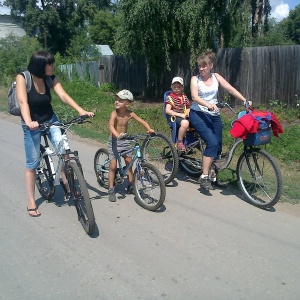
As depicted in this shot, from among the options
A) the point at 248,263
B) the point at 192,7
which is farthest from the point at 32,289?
the point at 192,7

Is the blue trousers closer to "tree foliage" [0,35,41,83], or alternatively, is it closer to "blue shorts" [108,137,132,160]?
"blue shorts" [108,137,132,160]

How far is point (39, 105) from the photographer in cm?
479

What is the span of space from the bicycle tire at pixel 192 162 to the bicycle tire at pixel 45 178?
2098 millimetres

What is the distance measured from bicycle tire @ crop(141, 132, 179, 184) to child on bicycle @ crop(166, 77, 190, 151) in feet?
0.94

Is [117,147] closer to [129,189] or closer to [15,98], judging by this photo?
[129,189]

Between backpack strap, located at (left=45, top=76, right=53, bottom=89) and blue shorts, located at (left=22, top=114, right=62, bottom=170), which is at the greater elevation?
backpack strap, located at (left=45, top=76, right=53, bottom=89)

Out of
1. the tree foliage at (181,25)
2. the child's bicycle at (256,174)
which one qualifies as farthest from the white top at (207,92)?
the tree foliage at (181,25)

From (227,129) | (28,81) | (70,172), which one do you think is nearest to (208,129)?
(70,172)

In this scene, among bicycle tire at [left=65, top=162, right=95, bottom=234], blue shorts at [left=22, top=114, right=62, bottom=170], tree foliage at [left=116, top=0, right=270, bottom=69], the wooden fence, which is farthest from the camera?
tree foliage at [left=116, top=0, right=270, bottom=69]

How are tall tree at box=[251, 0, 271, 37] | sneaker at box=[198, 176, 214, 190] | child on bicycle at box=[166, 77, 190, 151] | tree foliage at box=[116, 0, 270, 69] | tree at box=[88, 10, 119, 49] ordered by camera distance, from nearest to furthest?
1. sneaker at box=[198, 176, 214, 190]
2. child on bicycle at box=[166, 77, 190, 151]
3. tree foliage at box=[116, 0, 270, 69]
4. tall tree at box=[251, 0, 271, 37]
5. tree at box=[88, 10, 119, 49]

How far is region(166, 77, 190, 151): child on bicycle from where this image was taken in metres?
6.04

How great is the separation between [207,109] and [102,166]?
5.69ft

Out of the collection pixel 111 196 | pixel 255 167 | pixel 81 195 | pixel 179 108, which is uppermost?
pixel 179 108

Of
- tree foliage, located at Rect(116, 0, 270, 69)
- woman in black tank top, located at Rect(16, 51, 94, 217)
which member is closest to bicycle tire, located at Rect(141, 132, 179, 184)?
woman in black tank top, located at Rect(16, 51, 94, 217)
